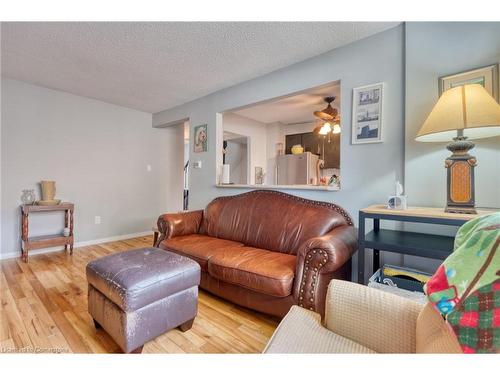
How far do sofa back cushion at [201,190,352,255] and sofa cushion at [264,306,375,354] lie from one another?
103 cm

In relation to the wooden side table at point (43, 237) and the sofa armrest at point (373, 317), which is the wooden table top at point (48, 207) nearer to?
the wooden side table at point (43, 237)

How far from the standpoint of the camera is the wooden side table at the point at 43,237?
2.78 metres

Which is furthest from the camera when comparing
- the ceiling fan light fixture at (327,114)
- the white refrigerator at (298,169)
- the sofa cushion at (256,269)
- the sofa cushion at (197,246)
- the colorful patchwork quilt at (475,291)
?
the white refrigerator at (298,169)

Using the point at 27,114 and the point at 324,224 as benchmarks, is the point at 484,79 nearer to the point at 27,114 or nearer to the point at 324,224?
the point at 324,224

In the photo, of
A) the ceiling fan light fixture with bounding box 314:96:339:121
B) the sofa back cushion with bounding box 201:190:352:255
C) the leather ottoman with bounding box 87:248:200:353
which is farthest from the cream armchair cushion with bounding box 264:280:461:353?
the ceiling fan light fixture with bounding box 314:96:339:121

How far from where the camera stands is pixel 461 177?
133 cm

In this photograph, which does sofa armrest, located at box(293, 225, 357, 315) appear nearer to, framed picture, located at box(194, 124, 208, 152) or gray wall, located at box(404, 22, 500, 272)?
gray wall, located at box(404, 22, 500, 272)

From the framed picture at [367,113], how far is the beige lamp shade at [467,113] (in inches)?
22.3

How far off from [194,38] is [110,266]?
1904 mm

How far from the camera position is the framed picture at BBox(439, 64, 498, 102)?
1.39 m

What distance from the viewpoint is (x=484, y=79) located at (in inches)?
55.9

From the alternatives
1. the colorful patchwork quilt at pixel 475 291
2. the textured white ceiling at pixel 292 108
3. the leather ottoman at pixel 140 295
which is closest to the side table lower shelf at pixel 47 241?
the leather ottoman at pixel 140 295

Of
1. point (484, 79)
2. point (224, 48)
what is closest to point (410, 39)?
point (484, 79)

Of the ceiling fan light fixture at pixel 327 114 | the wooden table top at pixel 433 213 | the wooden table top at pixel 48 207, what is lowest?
the wooden table top at pixel 48 207
